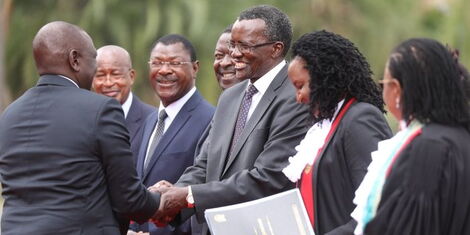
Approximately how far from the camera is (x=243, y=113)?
701 cm

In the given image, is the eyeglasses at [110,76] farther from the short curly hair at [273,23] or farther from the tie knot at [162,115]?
the short curly hair at [273,23]

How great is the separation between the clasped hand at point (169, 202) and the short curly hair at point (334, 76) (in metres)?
1.22

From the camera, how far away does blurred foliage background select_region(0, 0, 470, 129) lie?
18812 mm

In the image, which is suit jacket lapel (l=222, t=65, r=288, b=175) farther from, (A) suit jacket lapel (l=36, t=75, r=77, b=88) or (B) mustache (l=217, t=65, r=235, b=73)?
(B) mustache (l=217, t=65, r=235, b=73)

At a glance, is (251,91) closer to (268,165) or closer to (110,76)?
(268,165)

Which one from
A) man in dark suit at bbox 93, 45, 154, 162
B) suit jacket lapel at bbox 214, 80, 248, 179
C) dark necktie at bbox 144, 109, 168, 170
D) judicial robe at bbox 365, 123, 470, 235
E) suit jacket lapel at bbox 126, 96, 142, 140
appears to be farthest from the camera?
man in dark suit at bbox 93, 45, 154, 162

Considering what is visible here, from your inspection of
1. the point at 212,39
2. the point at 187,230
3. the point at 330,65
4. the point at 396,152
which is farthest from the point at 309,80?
the point at 212,39

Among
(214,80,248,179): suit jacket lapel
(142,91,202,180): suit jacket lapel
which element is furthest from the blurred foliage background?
(214,80,248,179): suit jacket lapel

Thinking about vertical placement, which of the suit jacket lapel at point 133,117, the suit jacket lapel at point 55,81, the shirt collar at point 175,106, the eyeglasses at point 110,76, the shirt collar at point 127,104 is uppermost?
the suit jacket lapel at point 55,81

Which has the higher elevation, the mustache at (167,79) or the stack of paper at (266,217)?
the mustache at (167,79)

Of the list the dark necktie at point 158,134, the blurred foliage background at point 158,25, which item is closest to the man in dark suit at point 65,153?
the dark necktie at point 158,134

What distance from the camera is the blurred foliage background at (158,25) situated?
1881 cm

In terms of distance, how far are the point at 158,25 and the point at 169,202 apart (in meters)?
12.6

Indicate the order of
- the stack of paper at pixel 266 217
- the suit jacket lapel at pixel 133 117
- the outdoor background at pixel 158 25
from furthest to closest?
the outdoor background at pixel 158 25 < the suit jacket lapel at pixel 133 117 < the stack of paper at pixel 266 217
